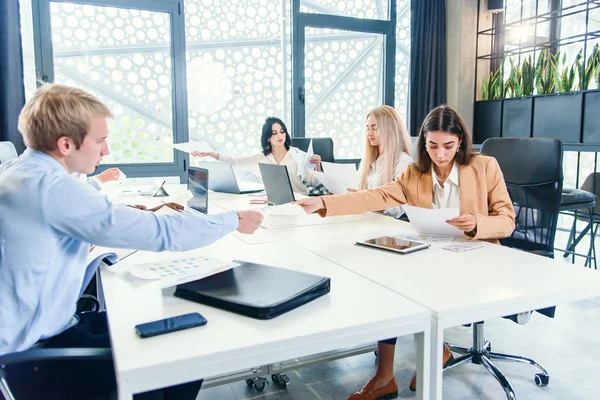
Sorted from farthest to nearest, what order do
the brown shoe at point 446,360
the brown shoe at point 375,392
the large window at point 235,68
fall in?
the large window at point 235,68, the brown shoe at point 446,360, the brown shoe at point 375,392

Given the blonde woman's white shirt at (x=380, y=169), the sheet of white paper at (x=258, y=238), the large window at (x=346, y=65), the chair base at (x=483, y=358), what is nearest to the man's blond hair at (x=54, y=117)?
the sheet of white paper at (x=258, y=238)

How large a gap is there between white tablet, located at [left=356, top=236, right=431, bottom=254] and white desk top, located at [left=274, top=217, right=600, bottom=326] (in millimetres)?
23

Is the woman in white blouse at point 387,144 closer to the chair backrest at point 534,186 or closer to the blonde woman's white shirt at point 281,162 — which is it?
the chair backrest at point 534,186

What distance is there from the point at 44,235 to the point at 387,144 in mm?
1977

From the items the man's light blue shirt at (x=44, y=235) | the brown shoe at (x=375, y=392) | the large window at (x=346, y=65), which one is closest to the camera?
the man's light blue shirt at (x=44, y=235)

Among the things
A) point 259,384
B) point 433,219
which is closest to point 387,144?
point 433,219

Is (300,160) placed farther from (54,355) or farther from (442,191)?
(54,355)

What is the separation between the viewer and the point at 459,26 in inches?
203

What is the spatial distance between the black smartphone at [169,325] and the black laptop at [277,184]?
57.5 inches

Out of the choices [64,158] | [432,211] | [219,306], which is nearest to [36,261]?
[64,158]

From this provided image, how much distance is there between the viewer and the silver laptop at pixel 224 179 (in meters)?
3.16

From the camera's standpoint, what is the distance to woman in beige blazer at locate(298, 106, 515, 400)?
185 centimetres

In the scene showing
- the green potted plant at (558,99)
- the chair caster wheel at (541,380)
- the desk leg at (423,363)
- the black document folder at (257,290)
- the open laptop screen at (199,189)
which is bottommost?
the chair caster wheel at (541,380)

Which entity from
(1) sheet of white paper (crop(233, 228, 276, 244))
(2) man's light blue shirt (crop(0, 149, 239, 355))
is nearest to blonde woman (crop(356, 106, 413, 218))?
(1) sheet of white paper (crop(233, 228, 276, 244))
